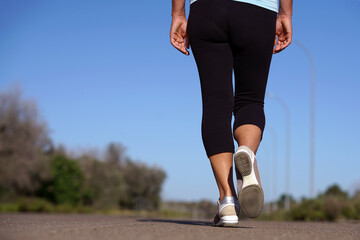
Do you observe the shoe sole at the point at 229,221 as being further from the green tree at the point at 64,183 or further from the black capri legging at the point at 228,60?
the green tree at the point at 64,183

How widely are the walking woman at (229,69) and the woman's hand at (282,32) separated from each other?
24cm

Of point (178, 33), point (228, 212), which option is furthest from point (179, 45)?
point (228, 212)

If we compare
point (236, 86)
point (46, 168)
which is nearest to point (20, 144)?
point (46, 168)

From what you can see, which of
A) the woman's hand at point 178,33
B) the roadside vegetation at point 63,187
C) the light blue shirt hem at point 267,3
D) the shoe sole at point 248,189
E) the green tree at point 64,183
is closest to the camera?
the shoe sole at point 248,189

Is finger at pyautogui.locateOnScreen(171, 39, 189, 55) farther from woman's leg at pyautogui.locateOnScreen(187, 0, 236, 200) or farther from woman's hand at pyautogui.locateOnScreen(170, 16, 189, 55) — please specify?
woman's leg at pyautogui.locateOnScreen(187, 0, 236, 200)

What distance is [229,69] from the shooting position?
3.81 m

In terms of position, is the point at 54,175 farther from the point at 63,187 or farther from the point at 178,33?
the point at 178,33

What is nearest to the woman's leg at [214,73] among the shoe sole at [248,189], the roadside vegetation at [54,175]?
the shoe sole at [248,189]

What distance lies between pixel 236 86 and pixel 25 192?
40186 millimetres

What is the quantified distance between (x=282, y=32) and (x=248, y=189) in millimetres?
1564

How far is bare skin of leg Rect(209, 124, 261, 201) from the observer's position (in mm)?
3541

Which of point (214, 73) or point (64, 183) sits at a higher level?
point (64, 183)

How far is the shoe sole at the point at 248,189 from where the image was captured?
326 centimetres

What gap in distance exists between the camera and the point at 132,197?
254 feet
